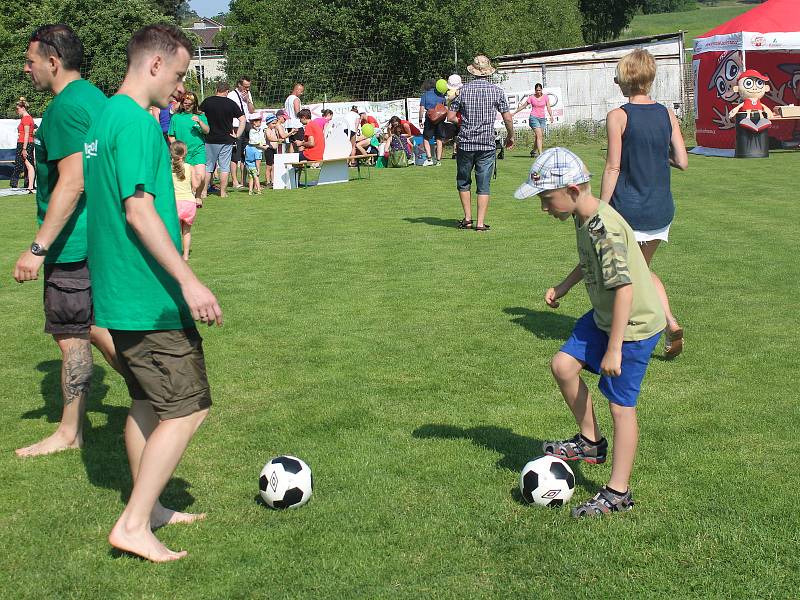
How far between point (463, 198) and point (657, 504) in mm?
8971

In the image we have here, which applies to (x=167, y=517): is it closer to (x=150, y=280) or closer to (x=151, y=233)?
(x=150, y=280)

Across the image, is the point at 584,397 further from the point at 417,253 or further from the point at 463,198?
the point at 463,198

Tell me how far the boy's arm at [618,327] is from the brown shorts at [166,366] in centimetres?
174

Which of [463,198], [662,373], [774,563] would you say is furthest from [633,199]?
[463,198]

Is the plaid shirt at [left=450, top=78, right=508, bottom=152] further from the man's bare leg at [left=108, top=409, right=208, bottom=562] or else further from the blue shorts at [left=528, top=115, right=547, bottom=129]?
the blue shorts at [left=528, top=115, right=547, bottom=129]

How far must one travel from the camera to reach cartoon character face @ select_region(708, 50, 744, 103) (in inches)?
949

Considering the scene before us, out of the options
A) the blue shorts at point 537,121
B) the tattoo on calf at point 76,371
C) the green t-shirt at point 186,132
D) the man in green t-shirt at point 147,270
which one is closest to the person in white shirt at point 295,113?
the blue shorts at point 537,121

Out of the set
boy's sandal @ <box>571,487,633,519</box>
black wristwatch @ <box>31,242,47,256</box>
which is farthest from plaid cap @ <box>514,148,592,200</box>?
black wristwatch @ <box>31,242,47,256</box>

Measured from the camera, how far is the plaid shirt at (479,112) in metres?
12.1

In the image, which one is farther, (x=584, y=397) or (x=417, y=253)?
(x=417, y=253)

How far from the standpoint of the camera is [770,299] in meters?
8.32

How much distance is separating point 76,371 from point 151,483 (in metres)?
1.65

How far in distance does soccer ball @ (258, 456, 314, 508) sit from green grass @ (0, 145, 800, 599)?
0.26 ft

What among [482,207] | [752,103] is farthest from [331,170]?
[752,103]
